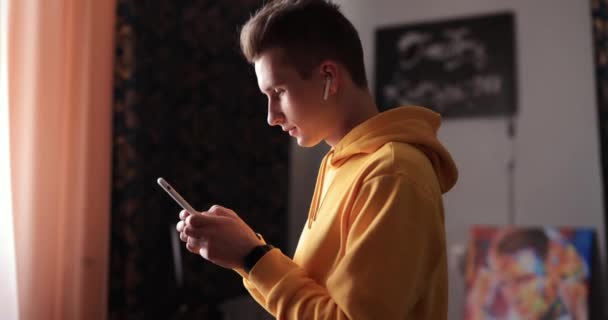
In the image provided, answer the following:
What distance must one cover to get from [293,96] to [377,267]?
30 centimetres

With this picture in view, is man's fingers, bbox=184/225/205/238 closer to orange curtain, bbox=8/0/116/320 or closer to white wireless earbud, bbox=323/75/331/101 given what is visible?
white wireless earbud, bbox=323/75/331/101

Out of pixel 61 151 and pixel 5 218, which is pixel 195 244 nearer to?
pixel 5 218

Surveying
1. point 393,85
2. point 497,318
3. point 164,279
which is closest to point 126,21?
point 164,279

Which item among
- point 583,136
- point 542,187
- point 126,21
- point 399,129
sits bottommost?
point 542,187

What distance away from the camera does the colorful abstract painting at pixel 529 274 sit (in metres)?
2.27

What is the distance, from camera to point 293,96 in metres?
0.85

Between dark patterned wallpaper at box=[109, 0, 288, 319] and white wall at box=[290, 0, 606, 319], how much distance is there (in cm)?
88

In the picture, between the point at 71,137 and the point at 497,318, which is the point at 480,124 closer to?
the point at 497,318

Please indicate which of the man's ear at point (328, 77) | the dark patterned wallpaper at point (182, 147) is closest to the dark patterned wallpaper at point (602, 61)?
the dark patterned wallpaper at point (182, 147)

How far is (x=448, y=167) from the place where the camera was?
0.88 m

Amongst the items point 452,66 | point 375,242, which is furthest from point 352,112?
point 452,66

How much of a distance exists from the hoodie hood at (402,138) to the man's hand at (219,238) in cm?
20

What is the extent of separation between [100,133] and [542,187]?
185 cm

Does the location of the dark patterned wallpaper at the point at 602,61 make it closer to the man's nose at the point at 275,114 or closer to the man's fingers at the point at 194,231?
the man's nose at the point at 275,114
